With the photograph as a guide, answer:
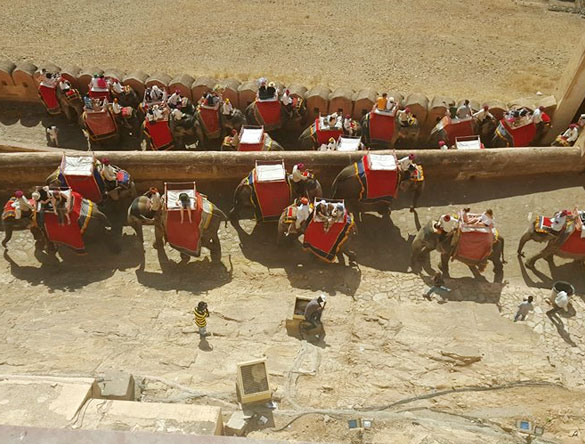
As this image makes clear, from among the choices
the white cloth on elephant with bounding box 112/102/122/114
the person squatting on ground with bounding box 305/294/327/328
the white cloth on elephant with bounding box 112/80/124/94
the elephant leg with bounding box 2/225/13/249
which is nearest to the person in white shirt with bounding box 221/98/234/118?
the white cloth on elephant with bounding box 112/102/122/114

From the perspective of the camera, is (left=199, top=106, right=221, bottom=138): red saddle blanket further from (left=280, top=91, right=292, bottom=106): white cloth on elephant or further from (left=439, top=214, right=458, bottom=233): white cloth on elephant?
(left=439, top=214, right=458, bottom=233): white cloth on elephant

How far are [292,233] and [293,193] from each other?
3.18 ft

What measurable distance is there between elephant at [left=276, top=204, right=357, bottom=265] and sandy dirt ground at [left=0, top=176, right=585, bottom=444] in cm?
26

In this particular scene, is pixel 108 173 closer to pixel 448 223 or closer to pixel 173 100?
pixel 173 100

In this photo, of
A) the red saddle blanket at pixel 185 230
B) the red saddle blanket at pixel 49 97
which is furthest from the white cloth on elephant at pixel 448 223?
the red saddle blanket at pixel 49 97

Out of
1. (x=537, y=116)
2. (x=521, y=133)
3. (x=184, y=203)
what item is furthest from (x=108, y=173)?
(x=537, y=116)

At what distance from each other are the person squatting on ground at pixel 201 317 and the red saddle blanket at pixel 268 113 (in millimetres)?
5805

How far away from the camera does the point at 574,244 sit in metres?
8.64

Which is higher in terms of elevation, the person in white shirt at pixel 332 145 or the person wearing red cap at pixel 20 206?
the person in white shirt at pixel 332 145

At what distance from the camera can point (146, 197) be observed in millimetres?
9133

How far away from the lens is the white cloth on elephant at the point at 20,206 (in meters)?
8.66

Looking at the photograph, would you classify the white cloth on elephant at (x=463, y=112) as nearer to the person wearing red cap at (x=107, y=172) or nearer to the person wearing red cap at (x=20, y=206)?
the person wearing red cap at (x=107, y=172)

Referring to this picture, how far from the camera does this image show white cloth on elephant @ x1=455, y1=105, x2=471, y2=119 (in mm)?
11211

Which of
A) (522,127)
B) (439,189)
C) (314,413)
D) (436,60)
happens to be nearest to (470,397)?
(314,413)
